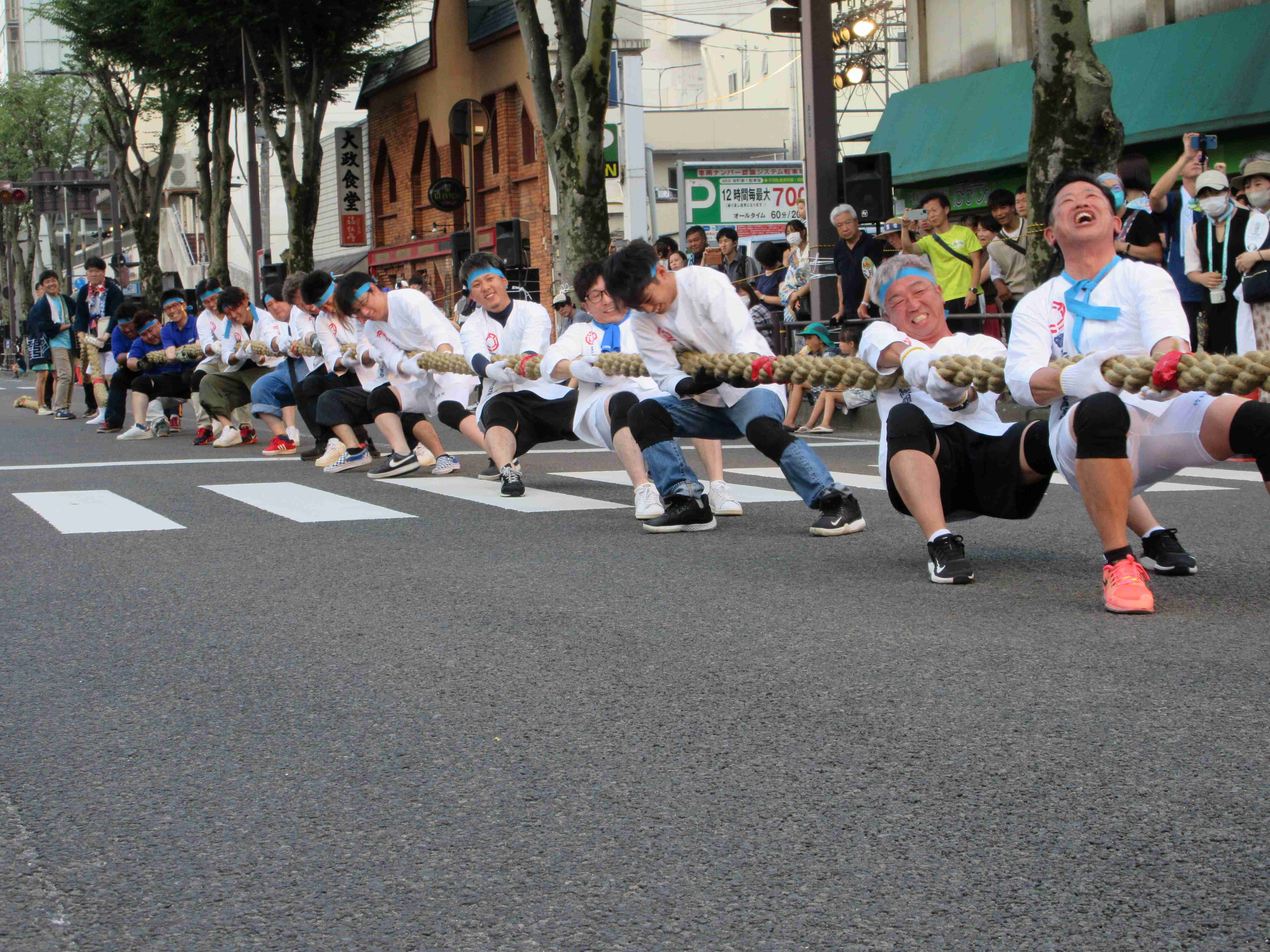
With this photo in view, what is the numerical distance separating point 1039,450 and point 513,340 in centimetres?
496

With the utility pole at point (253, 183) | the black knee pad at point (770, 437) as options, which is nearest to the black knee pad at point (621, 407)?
the black knee pad at point (770, 437)

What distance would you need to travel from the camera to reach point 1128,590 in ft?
17.2

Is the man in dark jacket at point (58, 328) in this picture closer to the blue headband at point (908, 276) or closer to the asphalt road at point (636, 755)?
the asphalt road at point (636, 755)

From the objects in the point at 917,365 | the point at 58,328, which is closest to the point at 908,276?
the point at 917,365

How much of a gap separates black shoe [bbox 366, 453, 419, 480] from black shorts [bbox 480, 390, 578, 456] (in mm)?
1456

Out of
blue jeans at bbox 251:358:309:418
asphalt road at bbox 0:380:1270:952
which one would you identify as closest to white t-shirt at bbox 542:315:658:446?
asphalt road at bbox 0:380:1270:952

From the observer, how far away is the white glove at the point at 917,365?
5.86 meters

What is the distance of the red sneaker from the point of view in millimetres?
14078

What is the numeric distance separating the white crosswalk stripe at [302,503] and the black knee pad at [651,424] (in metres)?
1.44

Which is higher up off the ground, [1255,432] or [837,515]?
[1255,432]

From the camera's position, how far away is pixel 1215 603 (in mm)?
5438

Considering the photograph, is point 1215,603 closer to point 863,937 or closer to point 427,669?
point 427,669

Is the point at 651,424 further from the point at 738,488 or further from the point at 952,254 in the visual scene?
the point at 952,254

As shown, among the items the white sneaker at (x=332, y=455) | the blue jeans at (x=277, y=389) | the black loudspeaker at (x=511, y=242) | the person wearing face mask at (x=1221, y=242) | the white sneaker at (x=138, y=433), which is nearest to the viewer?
the person wearing face mask at (x=1221, y=242)
